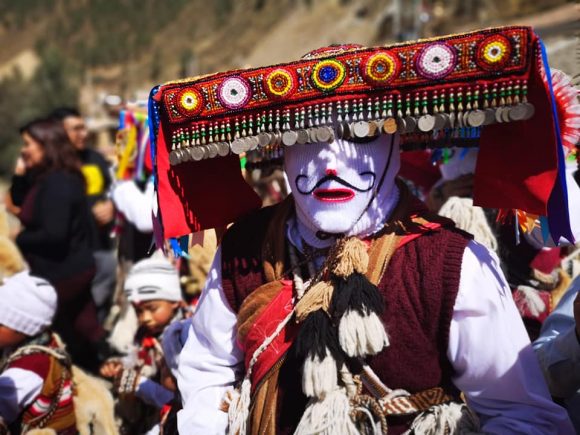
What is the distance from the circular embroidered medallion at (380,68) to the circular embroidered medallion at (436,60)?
0.06 metres

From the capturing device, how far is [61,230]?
13.4 ft

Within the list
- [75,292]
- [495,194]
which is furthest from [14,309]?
[495,194]

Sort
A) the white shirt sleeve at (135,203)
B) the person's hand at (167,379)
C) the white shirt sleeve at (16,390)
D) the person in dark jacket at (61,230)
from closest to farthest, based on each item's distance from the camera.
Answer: the white shirt sleeve at (16,390) → the person's hand at (167,379) → the person in dark jacket at (61,230) → the white shirt sleeve at (135,203)

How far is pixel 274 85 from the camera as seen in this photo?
5.72 ft

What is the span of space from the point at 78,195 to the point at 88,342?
3.11 ft

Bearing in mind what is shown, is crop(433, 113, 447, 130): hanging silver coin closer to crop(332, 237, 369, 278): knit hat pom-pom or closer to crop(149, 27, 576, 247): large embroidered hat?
crop(149, 27, 576, 247): large embroidered hat

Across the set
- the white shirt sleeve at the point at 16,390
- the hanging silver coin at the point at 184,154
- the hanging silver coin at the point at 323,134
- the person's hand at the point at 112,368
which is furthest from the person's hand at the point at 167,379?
the hanging silver coin at the point at 323,134

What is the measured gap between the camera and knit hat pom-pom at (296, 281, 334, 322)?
69.3 inches

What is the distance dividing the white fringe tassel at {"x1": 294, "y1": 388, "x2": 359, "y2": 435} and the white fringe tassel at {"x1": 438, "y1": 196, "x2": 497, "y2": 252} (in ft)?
4.18

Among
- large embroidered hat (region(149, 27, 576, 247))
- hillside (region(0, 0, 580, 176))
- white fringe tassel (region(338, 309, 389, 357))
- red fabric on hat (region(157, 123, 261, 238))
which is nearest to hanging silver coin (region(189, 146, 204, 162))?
large embroidered hat (region(149, 27, 576, 247))

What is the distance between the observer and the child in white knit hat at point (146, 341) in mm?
3254

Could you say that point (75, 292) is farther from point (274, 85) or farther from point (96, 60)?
point (96, 60)

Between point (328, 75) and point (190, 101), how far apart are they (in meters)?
0.41

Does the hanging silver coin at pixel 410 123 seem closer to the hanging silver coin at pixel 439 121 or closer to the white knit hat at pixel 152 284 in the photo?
the hanging silver coin at pixel 439 121
